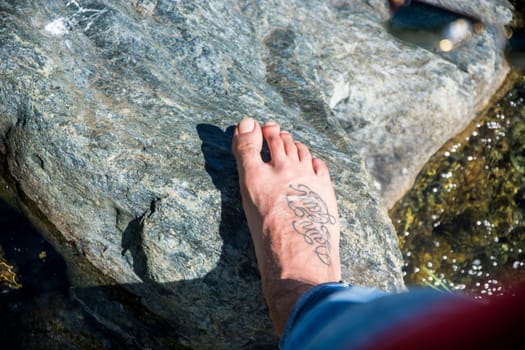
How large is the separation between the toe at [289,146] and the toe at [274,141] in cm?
2

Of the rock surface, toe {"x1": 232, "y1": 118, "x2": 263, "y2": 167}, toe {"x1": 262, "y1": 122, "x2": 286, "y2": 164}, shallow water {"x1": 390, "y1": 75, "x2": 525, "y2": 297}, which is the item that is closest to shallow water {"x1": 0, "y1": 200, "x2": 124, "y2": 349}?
the rock surface

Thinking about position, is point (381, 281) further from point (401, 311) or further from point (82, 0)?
point (82, 0)

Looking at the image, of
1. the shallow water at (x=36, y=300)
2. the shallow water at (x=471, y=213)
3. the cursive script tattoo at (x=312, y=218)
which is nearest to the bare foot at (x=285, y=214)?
the cursive script tattoo at (x=312, y=218)

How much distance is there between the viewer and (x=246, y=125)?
8.77 ft

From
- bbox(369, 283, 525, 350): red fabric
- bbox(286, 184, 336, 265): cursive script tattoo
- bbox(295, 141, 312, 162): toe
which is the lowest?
bbox(286, 184, 336, 265): cursive script tattoo

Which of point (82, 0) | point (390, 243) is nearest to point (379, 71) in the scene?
point (390, 243)

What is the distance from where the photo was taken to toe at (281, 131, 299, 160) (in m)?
2.71

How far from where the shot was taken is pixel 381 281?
2613mm

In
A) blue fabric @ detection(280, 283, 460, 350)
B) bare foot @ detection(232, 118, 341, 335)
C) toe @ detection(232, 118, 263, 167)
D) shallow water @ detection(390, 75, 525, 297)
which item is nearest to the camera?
blue fabric @ detection(280, 283, 460, 350)

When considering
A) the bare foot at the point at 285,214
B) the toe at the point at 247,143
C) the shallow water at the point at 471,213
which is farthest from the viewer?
the shallow water at the point at 471,213

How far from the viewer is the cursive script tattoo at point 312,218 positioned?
245 cm

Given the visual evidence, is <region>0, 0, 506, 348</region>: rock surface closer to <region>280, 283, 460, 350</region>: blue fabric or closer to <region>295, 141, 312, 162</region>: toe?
<region>295, 141, 312, 162</region>: toe

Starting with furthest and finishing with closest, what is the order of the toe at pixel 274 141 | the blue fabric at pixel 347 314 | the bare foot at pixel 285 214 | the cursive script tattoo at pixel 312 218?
the toe at pixel 274 141
the cursive script tattoo at pixel 312 218
the bare foot at pixel 285 214
the blue fabric at pixel 347 314

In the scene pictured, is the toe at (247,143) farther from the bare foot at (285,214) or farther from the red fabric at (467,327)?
the red fabric at (467,327)
